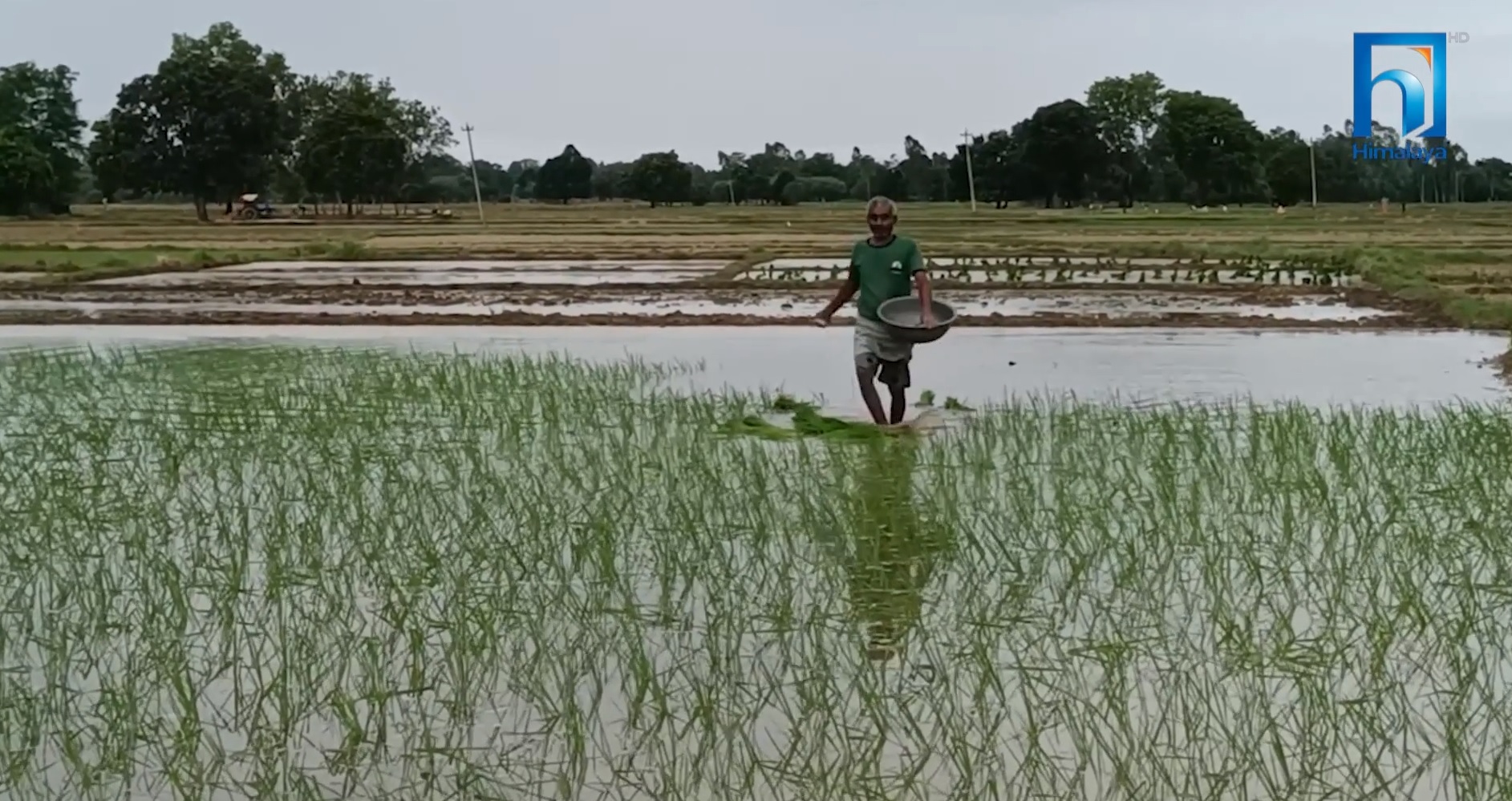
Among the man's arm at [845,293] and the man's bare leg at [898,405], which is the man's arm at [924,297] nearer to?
the man's arm at [845,293]

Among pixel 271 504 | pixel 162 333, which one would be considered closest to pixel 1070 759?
pixel 271 504

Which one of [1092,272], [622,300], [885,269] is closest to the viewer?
[885,269]

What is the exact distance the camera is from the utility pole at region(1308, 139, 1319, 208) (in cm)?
5209

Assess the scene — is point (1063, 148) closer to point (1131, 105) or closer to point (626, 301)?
point (1131, 105)

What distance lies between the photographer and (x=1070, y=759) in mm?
3092

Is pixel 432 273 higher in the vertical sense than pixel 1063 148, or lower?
lower

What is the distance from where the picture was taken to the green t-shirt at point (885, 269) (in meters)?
6.87

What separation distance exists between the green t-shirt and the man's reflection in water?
2.56 feet

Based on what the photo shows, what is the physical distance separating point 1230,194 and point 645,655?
54533 mm

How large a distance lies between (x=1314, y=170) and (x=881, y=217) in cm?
5071

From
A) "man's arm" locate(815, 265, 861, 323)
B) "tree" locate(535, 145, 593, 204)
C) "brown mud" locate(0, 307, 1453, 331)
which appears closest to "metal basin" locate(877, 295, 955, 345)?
"man's arm" locate(815, 265, 861, 323)

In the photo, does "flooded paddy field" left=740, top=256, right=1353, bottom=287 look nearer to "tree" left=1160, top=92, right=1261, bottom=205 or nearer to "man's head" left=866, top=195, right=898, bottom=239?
"man's head" left=866, top=195, right=898, bottom=239

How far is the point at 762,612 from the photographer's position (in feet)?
13.3

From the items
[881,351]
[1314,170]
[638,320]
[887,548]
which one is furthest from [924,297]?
[1314,170]
